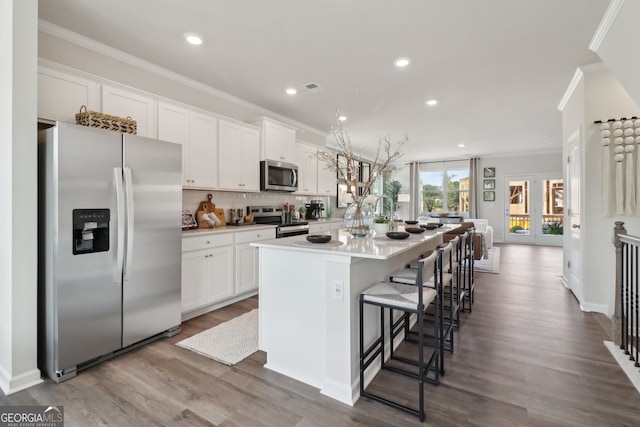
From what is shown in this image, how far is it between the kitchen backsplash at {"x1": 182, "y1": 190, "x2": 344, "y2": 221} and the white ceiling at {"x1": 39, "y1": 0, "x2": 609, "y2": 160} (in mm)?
1395

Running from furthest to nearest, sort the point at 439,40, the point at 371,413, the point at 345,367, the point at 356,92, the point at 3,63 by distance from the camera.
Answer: the point at 356,92, the point at 439,40, the point at 3,63, the point at 345,367, the point at 371,413

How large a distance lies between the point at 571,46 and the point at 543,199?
7.71 meters

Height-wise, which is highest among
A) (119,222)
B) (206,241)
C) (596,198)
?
(596,198)

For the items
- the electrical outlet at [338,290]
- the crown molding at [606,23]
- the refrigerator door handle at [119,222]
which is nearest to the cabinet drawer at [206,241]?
the refrigerator door handle at [119,222]

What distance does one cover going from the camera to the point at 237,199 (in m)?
4.61

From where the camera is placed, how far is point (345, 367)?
1980mm

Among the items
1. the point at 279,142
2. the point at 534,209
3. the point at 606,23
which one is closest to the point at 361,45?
the point at 606,23

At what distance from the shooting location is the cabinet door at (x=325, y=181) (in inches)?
242

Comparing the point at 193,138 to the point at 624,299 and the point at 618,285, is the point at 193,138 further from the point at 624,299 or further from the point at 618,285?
the point at 624,299

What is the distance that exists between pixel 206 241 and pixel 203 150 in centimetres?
115

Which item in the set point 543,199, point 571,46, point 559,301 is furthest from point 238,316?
point 543,199

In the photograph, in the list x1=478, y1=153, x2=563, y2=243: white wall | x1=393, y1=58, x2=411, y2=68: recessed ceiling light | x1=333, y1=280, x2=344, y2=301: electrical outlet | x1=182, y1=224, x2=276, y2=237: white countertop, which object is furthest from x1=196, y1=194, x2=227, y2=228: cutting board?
x1=478, y1=153, x2=563, y2=243: white wall

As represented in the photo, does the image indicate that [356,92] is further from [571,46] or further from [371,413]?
[371,413]

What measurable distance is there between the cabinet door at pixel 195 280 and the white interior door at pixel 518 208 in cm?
956
